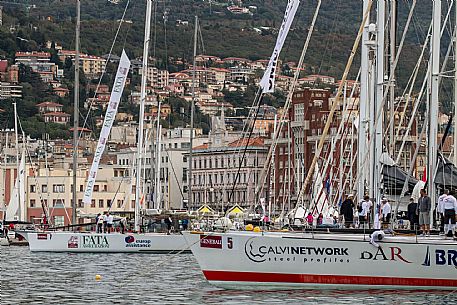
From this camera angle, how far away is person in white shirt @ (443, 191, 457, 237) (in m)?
36.7

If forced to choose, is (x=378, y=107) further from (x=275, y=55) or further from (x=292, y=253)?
(x=292, y=253)

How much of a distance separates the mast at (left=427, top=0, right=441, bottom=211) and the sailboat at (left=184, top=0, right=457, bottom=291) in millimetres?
27

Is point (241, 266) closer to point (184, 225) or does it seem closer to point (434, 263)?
point (434, 263)

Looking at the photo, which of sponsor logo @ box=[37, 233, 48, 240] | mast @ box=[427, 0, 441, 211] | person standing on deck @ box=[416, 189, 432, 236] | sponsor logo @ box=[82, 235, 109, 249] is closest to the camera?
person standing on deck @ box=[416, 189, 432, 236]

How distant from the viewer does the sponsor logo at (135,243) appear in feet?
218

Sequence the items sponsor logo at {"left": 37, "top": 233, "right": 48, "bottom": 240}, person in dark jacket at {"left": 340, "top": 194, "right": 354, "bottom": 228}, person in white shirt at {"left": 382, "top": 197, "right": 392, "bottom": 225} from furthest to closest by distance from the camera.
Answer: sponsor logo at {"left": 37, "top": 233, "right": 48, "bottom": 240} → person in dark jacket at {"left": 340, "top": 194, "right": 354, "bottom": 228} → person in white shirt at {"left": 382, "top": 197, "right": 392, "bottom": 225}

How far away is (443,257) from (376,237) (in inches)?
Result: 70.8

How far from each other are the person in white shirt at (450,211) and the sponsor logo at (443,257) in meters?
0.58

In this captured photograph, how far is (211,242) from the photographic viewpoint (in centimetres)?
3834

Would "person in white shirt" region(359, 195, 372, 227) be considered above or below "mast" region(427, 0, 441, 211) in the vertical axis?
below

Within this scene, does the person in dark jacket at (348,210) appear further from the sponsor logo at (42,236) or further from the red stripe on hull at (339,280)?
the sponsor logo at (42,236)

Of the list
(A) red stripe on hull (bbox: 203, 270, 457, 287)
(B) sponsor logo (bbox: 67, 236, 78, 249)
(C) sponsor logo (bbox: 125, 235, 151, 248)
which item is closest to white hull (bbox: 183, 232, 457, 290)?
(A) red stripe on hull (bbox: 203, 270, 457, 287)

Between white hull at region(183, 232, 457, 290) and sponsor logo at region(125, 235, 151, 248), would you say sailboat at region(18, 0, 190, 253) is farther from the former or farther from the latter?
white hull at region(183, 232, 457, 290)

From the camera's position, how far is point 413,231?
37750mm
